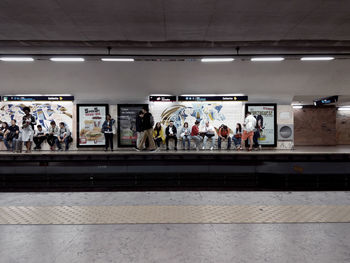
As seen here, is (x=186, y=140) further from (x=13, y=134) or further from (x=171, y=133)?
(x=13, y=134)

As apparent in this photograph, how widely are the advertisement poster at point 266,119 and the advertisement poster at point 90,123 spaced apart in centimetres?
685

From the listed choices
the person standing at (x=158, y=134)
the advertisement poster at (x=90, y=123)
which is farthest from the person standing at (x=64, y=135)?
the person standing at (x=158, y=134)

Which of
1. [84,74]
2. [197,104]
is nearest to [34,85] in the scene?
[84,74]

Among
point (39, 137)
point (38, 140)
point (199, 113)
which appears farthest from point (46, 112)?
point (199, 113)

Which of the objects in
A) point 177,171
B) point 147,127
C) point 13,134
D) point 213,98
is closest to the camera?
point 177,171

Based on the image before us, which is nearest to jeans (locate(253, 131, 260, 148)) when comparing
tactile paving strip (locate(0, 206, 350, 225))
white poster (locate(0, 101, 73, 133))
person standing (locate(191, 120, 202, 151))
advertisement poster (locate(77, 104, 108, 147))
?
person standing (locate(191, 120, 202, 151))

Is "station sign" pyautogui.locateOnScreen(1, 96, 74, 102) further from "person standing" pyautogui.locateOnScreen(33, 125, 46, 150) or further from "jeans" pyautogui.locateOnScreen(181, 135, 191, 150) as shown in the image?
"jeans" pyautogui.locateOnScreen(181, 135, 191, 150)

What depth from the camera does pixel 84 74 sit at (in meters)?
10.4

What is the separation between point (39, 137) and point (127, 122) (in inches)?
154

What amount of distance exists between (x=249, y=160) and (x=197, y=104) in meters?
5.05

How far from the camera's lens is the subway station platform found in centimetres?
667

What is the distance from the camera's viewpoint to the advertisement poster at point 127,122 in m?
11.4

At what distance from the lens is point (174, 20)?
18.9ft

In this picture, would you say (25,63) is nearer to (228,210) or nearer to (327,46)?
(228,210)
